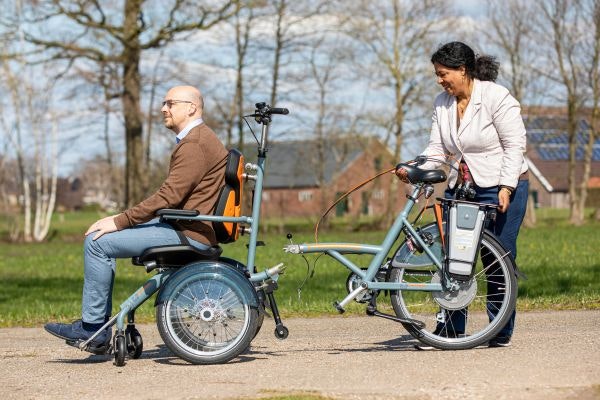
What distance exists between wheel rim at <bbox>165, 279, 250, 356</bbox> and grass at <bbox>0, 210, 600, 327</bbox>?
49 cm

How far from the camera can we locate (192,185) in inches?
249

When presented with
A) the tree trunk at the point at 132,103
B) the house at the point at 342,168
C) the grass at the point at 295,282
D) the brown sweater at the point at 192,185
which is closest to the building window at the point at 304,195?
the house at the point at 342,168

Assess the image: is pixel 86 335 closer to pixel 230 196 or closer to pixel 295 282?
pixel 230 196

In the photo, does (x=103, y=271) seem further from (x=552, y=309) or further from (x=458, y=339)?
(x=552, y=309)

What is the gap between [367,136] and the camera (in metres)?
51.5

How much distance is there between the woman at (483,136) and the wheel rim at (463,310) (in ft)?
0.10

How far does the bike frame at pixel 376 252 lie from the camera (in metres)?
6.44

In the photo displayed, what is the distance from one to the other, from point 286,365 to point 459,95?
1993 millimetres

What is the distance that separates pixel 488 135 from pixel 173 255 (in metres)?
2.05

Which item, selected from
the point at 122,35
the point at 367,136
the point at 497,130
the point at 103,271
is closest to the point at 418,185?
the point at 497,130

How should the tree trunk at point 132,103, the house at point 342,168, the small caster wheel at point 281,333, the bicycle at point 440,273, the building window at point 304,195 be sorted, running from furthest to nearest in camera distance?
the building window at point 304,195
the house at point 342,168
the tree trunk at point 132,103
the bicycle at point 440,273
the small caster wheel at point 281,333

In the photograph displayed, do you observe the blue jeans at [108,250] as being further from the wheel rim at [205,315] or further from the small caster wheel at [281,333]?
the small caster wheel at [281,333]

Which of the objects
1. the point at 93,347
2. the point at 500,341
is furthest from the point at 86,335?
the point at 500,341

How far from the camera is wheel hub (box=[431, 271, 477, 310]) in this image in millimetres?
6455
